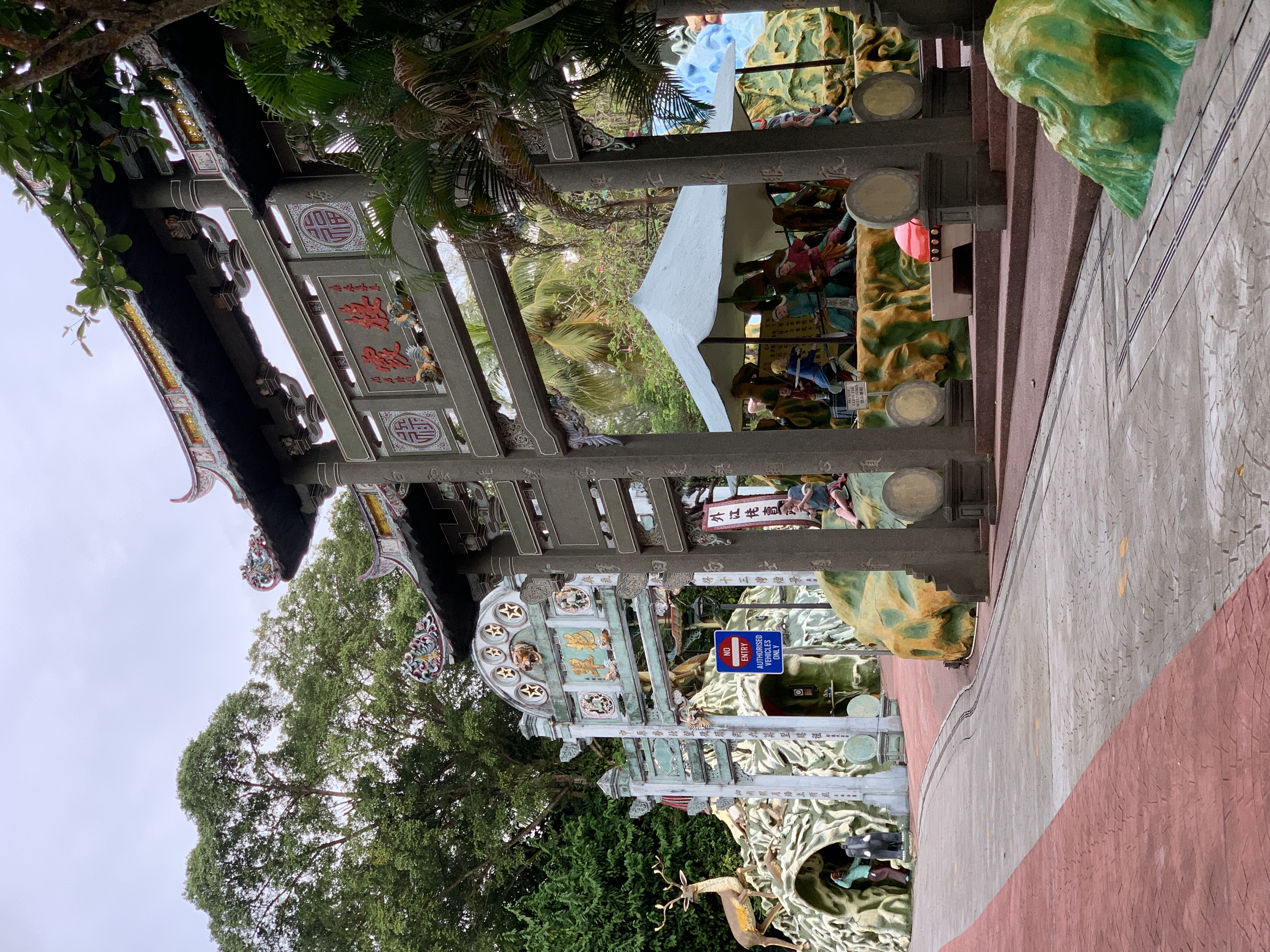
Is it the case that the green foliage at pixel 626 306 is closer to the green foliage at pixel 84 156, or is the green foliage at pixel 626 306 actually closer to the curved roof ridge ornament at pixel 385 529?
the curved roof ridge ornament at pixel 385 529

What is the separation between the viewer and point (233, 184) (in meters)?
7.23

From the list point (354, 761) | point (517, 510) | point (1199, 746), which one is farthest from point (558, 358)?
point (1199, 746)

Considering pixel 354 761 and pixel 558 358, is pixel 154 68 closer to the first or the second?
pixel 558 358

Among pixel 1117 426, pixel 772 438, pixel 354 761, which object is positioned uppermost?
pixel 1117 426

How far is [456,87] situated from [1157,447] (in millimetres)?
3928

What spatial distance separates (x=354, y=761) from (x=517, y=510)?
16048 mm

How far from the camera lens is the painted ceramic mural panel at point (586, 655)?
15055 mm

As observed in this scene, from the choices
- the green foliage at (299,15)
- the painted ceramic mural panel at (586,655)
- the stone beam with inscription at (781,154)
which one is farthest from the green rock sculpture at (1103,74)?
the painted ceramic mural panel at (586,655)

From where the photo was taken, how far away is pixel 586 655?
50.4 ft

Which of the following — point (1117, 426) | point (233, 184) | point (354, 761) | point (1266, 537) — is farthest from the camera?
point (354, 761)

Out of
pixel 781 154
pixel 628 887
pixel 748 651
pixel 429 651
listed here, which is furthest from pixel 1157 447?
pixel 628 887

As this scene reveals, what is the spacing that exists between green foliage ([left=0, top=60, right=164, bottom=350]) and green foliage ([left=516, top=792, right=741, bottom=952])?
19.2 metres

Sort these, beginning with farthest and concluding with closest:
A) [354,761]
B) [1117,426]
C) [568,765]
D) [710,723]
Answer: [568,765]
[354,761]
[710,723]
[1117,426]

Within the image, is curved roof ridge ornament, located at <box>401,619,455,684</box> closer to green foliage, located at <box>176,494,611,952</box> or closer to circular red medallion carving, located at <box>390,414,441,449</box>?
circular red medallion carving, located at <box>390,414,441,449</box>
